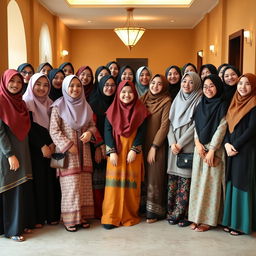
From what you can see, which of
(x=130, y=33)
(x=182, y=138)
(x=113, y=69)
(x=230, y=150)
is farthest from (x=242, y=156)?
(x=130, y=33)

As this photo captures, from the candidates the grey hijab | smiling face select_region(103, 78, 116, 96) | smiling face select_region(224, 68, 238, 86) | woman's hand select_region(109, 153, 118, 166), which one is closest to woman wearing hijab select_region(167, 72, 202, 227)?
the grey hijab

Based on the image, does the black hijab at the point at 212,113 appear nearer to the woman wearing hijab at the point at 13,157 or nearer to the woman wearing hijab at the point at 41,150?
the woman wearing hijab at the point at 41,150

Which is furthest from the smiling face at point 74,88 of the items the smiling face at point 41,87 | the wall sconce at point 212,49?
the wall sconce at point 212,49

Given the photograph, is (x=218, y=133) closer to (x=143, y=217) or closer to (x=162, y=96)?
(x=162, y=96)

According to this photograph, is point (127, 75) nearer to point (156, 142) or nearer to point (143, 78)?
point (143, 78)

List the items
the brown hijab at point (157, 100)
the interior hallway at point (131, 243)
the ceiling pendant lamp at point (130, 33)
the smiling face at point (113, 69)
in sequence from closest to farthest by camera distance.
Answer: the interior hallway at point (131, 243)
the brown hijab at point (157, 100)
the smiling face at point (113, 69)
the ceiling pendant lamp at point (130, 33)

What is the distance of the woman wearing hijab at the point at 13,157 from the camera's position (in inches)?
120

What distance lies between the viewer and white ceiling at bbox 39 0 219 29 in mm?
9695

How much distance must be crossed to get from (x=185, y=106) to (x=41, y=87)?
1328 mm

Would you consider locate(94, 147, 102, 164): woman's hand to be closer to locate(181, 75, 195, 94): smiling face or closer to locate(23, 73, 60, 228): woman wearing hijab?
locate(23, 73, 60, 228): woman wearing hijab

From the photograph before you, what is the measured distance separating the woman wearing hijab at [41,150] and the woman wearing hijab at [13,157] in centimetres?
14

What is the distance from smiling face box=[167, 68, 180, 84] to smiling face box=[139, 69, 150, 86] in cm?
23

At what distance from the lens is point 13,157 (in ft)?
10.0

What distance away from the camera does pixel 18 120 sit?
307 cm
